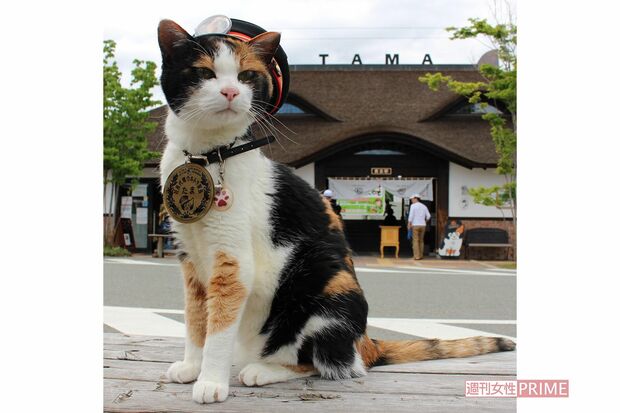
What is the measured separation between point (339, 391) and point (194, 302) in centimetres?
53

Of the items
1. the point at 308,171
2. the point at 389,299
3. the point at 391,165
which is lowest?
the point at 389,299

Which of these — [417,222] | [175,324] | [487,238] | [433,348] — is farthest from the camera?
[487,238]

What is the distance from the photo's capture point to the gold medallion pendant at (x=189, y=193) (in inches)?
58.9

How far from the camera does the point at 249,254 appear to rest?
1546mm

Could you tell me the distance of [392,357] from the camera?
1.91m

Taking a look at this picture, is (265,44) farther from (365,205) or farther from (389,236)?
(365,205)

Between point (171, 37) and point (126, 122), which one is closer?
point (171, 37)

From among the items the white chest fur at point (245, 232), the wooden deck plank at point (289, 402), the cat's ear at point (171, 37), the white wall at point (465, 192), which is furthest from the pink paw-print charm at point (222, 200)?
the white wall at point (465, 192)

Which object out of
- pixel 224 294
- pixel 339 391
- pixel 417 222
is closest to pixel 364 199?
pixel 417 222

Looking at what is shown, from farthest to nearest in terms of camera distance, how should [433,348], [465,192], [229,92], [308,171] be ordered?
[308,171] → [465,192] → [433,348] → [229,92]

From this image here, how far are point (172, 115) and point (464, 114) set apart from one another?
1102cm

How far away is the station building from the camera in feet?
35.5

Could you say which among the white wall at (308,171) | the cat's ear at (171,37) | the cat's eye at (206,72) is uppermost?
the white wall at (308,171)

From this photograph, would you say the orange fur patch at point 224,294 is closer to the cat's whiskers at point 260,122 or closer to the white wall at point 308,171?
the cat's whiskers at point 260,122
